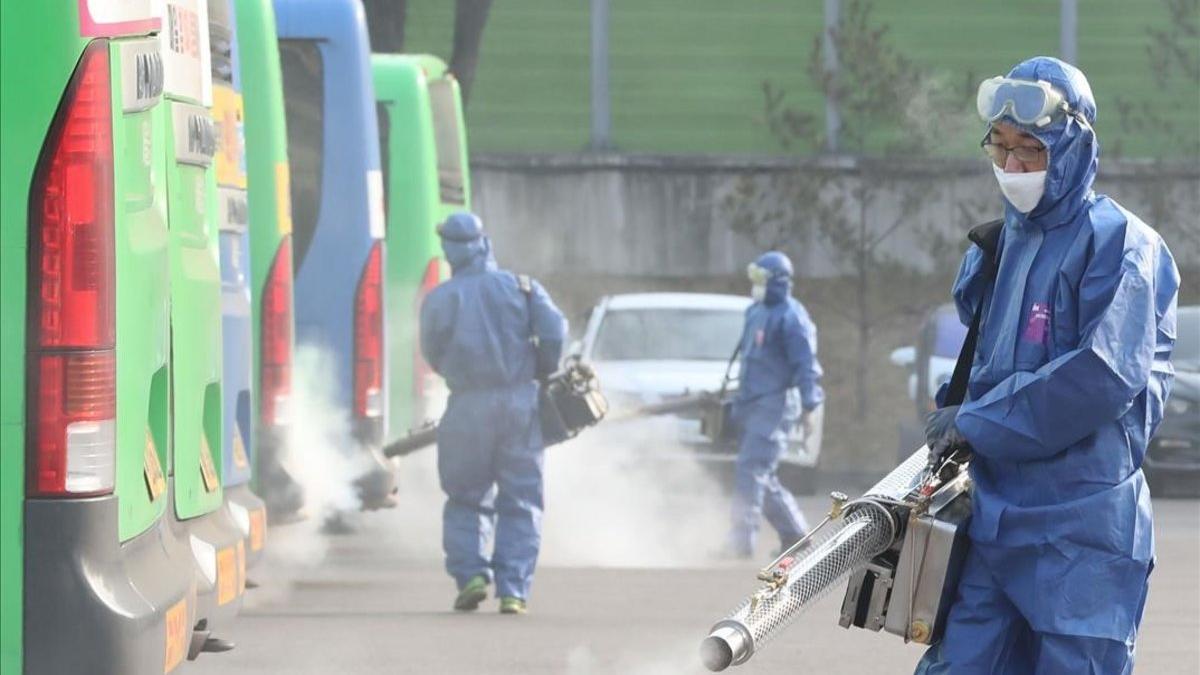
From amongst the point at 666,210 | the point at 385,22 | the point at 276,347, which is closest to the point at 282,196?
the point at 276,347

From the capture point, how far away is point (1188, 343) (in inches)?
742

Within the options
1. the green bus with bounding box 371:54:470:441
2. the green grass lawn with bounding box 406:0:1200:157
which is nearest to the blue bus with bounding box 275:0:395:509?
the green bus with bounding box 371:54:470:441

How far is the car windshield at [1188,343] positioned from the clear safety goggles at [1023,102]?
44.1ft

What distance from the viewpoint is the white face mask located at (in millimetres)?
5281

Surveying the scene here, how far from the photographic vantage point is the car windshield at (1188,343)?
61.0 feet

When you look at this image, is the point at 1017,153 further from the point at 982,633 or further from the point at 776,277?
the point at 776,277

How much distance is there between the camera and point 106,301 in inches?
203

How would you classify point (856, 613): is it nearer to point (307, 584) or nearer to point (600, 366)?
point (307, 584)

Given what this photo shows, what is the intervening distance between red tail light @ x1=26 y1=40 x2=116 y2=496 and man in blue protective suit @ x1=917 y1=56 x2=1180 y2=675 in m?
1.62

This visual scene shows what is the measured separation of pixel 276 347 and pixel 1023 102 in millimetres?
5069

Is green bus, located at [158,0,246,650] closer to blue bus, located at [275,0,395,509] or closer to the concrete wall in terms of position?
blue bus, located at [275,0,395,509]

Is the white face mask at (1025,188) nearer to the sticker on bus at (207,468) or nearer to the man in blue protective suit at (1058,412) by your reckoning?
the man in blue protective suit at (1058,412)

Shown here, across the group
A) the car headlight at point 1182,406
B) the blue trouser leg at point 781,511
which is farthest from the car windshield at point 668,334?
the blue trouser leg at point 781,511

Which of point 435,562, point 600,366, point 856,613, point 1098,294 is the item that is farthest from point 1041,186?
point 600,366
